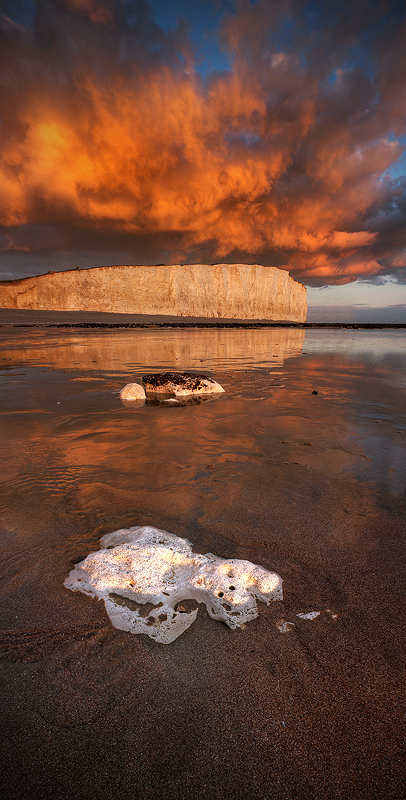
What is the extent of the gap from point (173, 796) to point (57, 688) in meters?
0.51

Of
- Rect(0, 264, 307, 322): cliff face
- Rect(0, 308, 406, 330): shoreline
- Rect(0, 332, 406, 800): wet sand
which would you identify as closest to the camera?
Rect(0, 332, 406, 800): wet sand

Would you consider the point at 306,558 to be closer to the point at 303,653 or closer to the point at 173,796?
the point at 303,653

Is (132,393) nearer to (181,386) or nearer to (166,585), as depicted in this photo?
(181,386)

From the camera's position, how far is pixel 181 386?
5.75 meters

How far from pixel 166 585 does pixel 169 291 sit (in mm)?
62177

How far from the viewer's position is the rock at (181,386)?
5.74 m

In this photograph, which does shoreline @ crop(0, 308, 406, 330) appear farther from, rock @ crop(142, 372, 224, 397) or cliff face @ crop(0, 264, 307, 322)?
rock @ crop(142, 372, 224, 397)

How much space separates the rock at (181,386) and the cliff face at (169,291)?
→ 54.3 meters

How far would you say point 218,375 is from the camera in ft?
24.8

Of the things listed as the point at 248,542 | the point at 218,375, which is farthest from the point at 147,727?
the point at 218,375

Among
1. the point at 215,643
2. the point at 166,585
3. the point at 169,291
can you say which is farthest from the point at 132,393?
the point at 169,291

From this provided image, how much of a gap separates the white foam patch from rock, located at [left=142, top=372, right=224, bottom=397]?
158 inches

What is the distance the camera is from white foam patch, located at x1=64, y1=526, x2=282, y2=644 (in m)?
1.43

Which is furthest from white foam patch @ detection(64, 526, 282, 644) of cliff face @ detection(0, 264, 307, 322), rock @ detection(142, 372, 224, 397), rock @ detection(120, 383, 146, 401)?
cliff face @ detection(0, 264, 307, 322)
